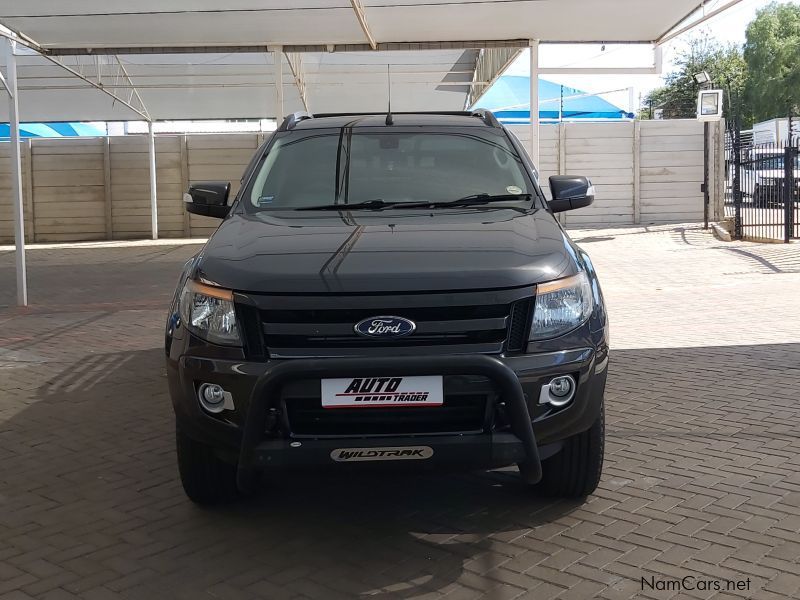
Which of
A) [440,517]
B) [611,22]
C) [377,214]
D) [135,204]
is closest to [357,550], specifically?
[440,517]

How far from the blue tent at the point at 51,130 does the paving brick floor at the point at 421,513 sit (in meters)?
21.2

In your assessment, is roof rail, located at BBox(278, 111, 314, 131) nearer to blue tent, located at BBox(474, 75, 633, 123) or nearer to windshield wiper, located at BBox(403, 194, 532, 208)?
windshield wiper, located at BBox(403, 194, 532, 208)

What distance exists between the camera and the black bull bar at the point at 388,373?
138 inches

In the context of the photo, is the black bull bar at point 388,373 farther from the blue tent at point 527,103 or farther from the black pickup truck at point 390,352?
the blue tent at point 527,103

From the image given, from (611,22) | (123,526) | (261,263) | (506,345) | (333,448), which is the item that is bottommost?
(123,526)

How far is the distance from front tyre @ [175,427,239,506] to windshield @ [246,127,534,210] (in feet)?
4.25

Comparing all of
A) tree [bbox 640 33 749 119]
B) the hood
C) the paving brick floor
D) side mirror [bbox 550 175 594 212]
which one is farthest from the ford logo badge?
tree [bbox 640 33 749 119]

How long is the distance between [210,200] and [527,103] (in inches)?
910

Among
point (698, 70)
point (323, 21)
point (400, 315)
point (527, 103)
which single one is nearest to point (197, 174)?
point (527, 103)

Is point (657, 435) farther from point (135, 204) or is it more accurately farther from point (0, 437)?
point (135, 204)

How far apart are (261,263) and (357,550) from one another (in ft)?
3.92

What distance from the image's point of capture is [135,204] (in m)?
25.3

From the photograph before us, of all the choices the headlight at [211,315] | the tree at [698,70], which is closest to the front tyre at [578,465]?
the headlight at [211,315]

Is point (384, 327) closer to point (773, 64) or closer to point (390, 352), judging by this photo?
point (390, 352)
